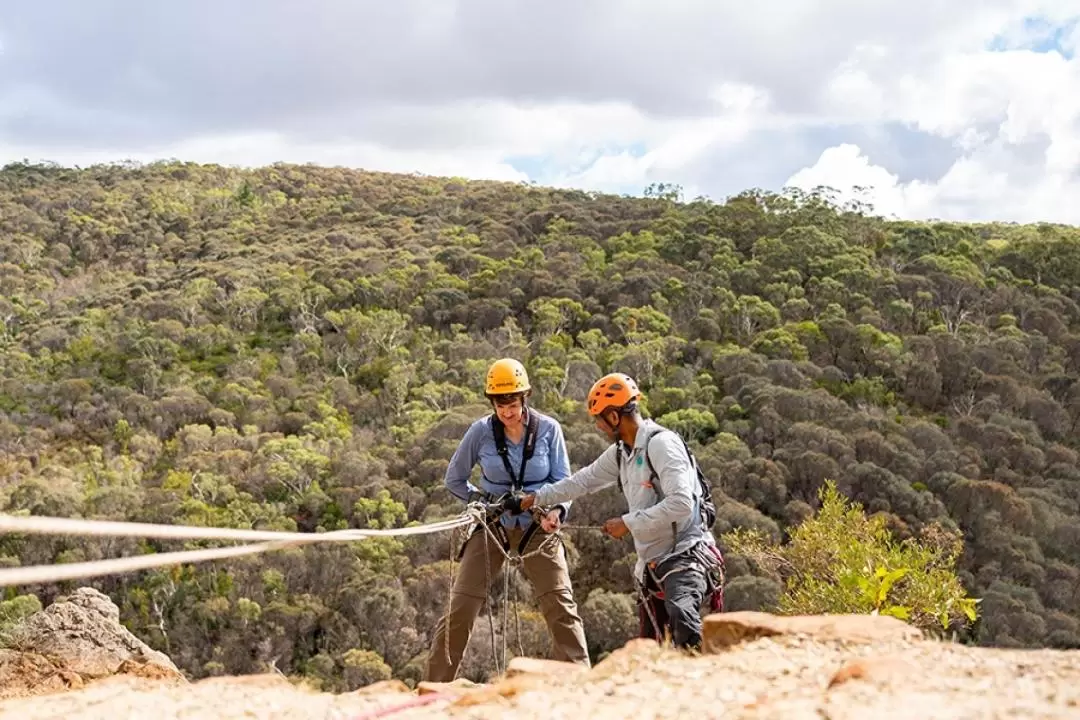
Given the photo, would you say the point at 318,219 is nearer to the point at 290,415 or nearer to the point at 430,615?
the point at 290,415

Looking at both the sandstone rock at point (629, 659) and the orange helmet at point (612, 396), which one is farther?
the orange helmet at point (612, 396)

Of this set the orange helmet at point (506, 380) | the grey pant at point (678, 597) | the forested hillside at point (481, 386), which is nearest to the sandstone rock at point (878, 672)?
the grey pant at point (678, 597)

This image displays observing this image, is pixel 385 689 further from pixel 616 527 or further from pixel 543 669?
pixel 616 527

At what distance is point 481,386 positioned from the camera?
132 feet

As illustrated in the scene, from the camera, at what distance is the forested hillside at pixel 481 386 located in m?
25.7

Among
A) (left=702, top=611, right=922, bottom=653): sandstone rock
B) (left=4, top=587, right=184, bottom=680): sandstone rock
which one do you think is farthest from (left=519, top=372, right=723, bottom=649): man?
(left=4, top=587, right=184, bottom=680): sandstone rock

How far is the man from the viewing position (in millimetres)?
4203

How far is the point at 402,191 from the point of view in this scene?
84875mm

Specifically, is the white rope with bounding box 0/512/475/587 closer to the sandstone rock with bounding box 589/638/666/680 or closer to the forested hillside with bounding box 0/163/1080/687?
the sandstone rock with bounding box 589/638/666/680

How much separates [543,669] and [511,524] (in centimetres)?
137

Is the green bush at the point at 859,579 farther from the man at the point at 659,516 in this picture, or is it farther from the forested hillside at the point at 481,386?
the forested hillside at the point at 481,386

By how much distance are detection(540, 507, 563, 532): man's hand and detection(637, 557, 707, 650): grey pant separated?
2.03 ft

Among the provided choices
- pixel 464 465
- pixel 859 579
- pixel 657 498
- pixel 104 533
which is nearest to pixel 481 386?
pixel 859 579

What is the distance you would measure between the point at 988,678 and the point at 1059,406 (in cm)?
3783
